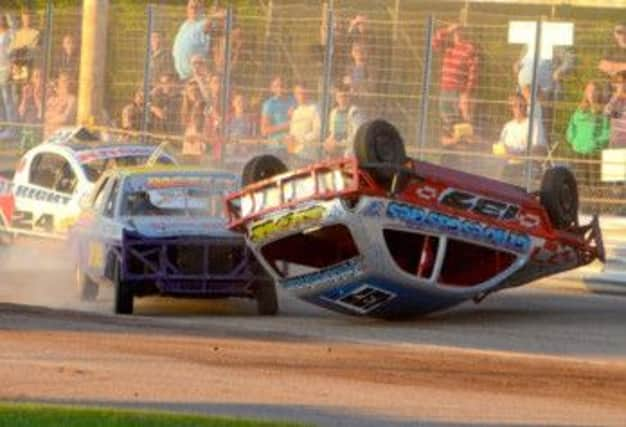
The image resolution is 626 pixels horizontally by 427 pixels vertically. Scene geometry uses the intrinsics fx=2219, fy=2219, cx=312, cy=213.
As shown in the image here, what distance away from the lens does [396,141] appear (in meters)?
18.4

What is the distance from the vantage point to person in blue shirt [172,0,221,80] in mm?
30594

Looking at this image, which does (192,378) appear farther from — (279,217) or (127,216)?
(127,216)

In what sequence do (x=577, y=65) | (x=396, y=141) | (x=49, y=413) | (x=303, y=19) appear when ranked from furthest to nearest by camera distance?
(x=303, y=19), (x=577, y=65), (x=396, y=141), (x=49, y=413)

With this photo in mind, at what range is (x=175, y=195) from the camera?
21.2 meters

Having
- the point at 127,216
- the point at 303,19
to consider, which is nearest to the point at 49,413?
the point at 127,216

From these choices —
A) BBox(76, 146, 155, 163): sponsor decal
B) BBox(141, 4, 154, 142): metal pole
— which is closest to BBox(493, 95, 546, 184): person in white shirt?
BBox(76, 146, 155, 163): sponsor decal

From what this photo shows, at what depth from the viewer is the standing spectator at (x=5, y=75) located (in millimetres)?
33938

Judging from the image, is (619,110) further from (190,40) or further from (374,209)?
(374,209)

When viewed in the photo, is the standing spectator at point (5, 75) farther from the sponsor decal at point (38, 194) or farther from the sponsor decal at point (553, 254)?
the sponsor decal at point (553, 254)

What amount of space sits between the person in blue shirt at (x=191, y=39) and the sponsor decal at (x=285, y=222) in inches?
464

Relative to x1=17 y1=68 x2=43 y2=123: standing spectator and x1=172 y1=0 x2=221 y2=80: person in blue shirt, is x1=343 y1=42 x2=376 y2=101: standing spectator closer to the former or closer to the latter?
x1=172 y1=0 x2=221 y2=80: person in blue shirt

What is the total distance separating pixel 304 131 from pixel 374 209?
10.7 m

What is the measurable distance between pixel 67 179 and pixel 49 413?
16.2 m

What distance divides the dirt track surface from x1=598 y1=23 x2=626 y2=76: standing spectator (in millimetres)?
5268
